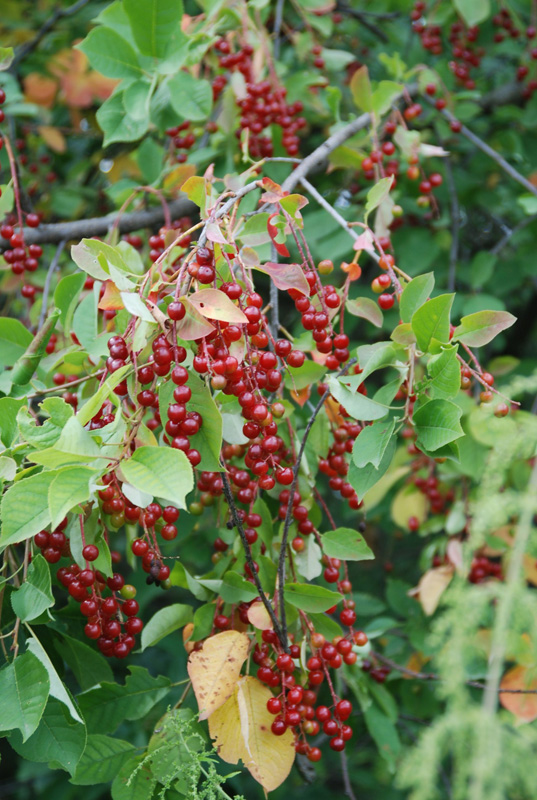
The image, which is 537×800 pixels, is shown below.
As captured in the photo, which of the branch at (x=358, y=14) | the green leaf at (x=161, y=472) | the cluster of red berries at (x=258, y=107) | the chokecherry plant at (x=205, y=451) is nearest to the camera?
the green leaf at (x=161, y=472)

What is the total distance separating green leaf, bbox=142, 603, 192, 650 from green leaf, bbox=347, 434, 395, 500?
379mm

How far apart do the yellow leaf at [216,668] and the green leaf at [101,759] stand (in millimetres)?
175

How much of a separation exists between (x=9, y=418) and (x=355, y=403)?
0.50 metres

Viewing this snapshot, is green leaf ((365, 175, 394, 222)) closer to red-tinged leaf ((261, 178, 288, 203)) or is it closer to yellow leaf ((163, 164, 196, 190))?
red-tinged leaf ((261, 178, 288, 203))

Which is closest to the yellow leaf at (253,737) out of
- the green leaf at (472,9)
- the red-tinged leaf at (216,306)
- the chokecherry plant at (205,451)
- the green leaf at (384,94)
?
the chokecherry plant at (205,451)

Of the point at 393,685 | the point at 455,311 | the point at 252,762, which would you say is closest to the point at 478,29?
the point at 455,311

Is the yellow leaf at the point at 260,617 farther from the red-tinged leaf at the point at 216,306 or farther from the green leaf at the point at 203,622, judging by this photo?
the red-tinged leaf at the point at 216,306

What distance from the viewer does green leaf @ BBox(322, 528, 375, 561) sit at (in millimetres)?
1095

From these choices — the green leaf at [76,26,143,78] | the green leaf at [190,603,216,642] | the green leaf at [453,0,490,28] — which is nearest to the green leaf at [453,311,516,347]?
the green leaf at [190,603,216,642]

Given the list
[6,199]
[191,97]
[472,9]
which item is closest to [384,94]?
[191,97]

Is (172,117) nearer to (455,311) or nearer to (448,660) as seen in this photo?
(455,311)

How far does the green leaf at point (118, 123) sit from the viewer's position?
1.50 m

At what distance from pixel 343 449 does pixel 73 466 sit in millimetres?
530

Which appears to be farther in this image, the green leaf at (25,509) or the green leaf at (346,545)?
the green leaf at (346,545)
